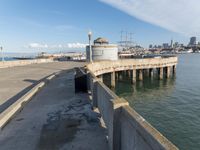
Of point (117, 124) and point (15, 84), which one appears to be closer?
point (117, 124)

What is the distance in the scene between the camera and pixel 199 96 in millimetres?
21438

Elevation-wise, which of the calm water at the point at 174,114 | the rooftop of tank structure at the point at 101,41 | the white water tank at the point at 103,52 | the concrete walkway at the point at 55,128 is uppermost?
the rooftop of tank structure at the point at 101,41

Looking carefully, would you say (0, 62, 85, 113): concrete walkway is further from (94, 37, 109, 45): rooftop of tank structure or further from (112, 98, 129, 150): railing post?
(94, 37, 109, 45): rooftop of tank structure

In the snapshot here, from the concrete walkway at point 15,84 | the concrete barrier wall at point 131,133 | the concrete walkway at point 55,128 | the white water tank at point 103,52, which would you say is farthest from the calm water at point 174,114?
the white water tank at point 103,52

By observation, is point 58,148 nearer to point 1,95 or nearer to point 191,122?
point 1,95

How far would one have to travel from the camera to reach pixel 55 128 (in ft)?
21.9

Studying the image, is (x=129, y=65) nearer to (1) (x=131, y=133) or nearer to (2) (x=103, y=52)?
(2) (x=103, y=52)

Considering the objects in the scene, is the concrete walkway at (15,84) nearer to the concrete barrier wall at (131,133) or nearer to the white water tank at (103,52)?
the concrete barrier wall at (131,133)

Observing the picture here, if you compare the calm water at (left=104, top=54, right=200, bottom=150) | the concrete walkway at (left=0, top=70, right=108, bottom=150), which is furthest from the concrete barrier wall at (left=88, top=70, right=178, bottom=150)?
the calm water at (left=104, top=54, right=200, bottom=150)

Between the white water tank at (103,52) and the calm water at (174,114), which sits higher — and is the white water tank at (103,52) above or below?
above

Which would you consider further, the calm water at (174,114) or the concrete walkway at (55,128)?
the calm water at (174,114)

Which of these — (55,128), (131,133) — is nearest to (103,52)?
(55,128)

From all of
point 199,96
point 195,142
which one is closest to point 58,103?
point 195,142

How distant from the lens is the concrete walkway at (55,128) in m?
5.57
